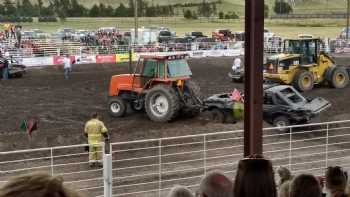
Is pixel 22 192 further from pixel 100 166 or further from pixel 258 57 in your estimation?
pixel 100 166

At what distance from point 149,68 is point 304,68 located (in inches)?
269

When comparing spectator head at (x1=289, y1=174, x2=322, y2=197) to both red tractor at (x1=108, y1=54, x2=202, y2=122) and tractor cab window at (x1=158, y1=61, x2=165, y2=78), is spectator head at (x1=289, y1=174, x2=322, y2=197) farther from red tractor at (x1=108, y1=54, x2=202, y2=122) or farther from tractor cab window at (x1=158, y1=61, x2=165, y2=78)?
tractor cab window at (x1=158, y1=61, x2=165, y2=78)

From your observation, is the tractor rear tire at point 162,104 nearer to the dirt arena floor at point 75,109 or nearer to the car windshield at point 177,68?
the dirt arena floor at point 75,109

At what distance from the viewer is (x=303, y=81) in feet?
61.4

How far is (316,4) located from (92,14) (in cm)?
5373

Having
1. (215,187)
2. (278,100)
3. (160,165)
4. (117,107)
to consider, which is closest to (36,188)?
(215,187)

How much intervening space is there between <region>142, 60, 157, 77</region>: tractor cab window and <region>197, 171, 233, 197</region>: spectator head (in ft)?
36.4

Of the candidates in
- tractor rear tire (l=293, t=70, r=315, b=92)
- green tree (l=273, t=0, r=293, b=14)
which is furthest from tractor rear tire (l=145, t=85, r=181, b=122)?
green tree (l=273, t=0, r=293, b=14)

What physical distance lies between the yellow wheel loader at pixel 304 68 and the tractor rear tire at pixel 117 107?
21.0ft

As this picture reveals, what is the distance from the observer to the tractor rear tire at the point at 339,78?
1956 centimetres

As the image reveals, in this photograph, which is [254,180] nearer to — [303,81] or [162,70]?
[162,70]

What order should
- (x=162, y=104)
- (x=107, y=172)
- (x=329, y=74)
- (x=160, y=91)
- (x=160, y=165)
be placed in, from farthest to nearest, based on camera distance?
(x=329, y=74)
(x=162, y=104)
(x=160, y=91)
(x=160, y=165)
(x=107, y=172)

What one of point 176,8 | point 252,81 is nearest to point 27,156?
point 252,81

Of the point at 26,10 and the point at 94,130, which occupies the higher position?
the point at 26,10
